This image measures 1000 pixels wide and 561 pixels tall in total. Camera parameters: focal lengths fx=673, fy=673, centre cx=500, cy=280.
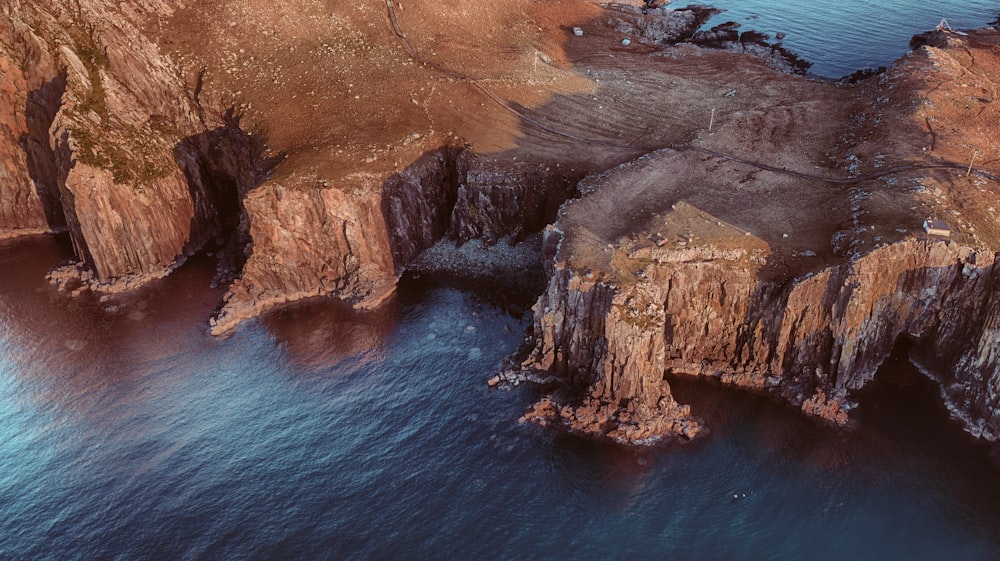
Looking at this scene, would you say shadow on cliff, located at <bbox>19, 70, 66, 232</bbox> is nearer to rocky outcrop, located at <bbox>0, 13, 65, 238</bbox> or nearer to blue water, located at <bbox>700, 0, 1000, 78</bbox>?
rocky outcrop, located at <bbox>0, 13, 65, 238</bbox>

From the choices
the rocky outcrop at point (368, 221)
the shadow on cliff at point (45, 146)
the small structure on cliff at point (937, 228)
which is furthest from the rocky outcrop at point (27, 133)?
the small structure on cliff at point (937, 228)

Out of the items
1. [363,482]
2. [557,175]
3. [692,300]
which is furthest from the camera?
[557,175]

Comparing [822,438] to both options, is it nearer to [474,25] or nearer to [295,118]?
[295,118]

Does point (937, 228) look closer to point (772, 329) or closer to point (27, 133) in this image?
point (772, 329)

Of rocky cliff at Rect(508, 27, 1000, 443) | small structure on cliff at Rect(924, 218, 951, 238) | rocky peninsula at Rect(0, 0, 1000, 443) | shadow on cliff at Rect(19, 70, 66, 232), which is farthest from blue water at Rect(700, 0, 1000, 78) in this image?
shadow on cliff at Rect(19, 70, 66, 232)

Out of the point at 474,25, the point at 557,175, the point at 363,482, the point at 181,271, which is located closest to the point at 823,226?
the point at 557,175

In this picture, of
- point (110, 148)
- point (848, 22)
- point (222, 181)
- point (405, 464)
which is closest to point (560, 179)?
point (405, 464)
